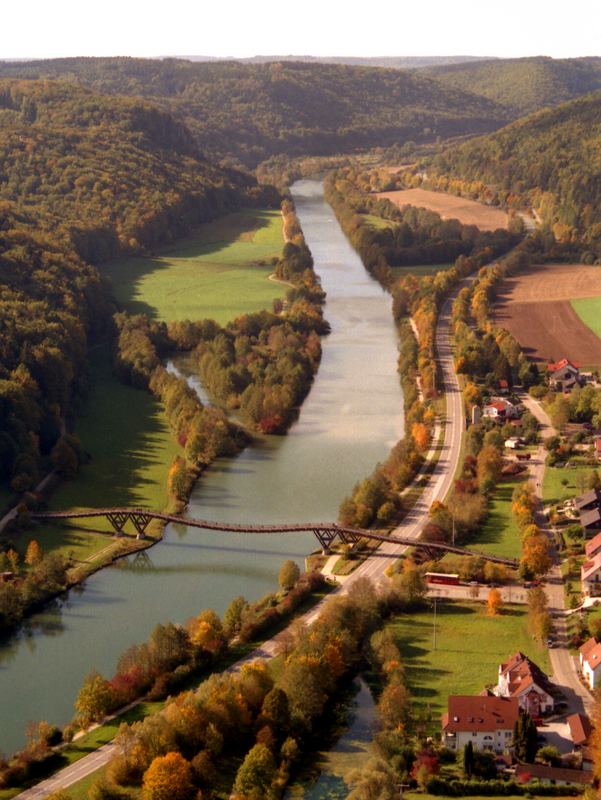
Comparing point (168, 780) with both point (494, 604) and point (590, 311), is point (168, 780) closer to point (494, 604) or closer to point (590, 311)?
point (494, 604)

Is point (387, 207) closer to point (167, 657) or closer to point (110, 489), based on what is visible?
point (110, 489)

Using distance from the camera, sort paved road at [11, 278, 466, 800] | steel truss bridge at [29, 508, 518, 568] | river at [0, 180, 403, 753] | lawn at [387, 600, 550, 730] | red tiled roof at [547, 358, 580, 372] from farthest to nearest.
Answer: red tiled roof at [547, 358, 580, 372] → steel truss bridge at [29, 508, 518, 568] → river at [0, 180, 403, 753] → lawn at [387, 600, 550, 730] → paved road at [11, 278, 466, 800]

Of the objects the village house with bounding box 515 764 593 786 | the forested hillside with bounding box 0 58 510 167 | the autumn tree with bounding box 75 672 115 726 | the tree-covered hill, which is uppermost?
the tree-covered hill

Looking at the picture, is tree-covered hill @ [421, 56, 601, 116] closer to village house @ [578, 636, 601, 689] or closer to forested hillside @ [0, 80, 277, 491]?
forested hillside @ [0, 80, 277, 491]

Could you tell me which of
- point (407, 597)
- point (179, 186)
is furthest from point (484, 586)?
point (179, 186)

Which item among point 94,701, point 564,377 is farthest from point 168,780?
point 564,377

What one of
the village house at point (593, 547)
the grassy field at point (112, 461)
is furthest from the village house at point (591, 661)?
the grassy field at point (112, 461)

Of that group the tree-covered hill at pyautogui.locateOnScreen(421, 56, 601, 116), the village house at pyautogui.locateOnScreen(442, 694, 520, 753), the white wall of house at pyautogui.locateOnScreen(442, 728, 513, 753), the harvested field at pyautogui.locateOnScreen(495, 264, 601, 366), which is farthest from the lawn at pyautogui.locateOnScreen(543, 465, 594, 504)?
the tree-covered hill at pyautogui.locateOnScreen(421, 56, 601, 116)
